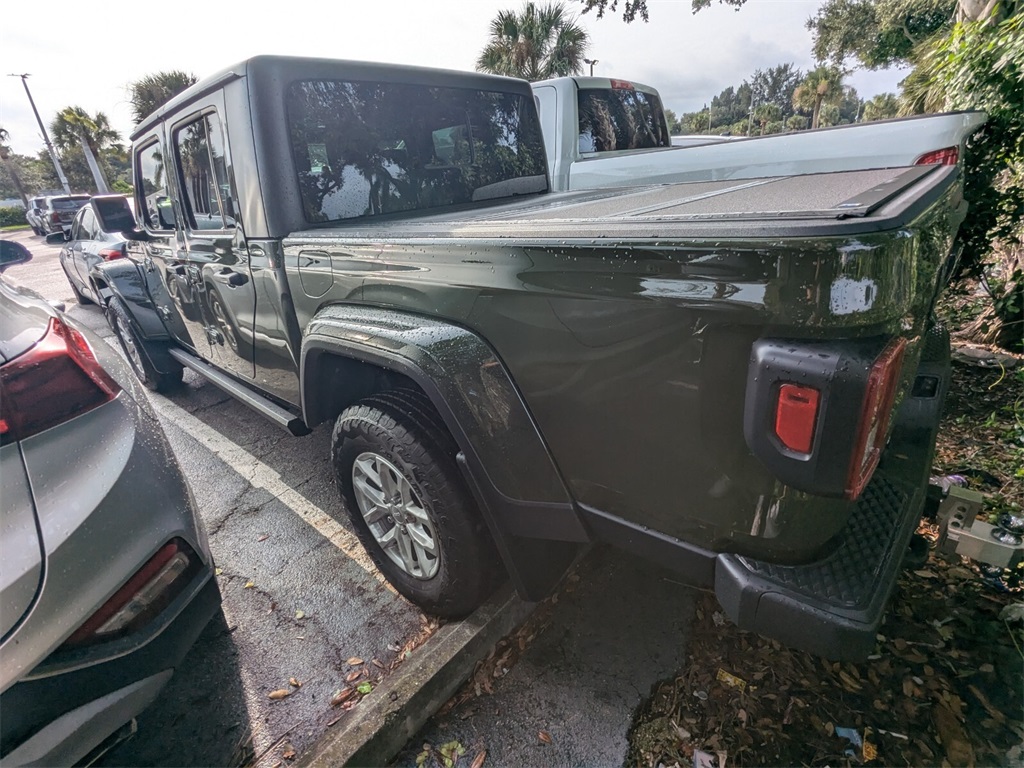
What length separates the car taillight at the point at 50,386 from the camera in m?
1.38

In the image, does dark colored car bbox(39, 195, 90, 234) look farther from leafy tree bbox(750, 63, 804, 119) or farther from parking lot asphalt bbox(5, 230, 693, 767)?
leafy tree bbox(750, 63, 804, 119)

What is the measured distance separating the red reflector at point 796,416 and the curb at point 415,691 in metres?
1.43

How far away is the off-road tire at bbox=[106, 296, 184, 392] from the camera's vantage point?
4.54 metres

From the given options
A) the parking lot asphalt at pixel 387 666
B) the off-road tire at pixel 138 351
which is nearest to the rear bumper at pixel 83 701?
the parking lot asphalt at pixel 387 666

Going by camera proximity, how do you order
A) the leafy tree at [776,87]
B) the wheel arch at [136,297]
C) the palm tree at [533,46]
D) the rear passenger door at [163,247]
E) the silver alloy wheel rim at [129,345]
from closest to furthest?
1. the rear passenger door at [163,247]
2. the wheel arch at [136,297]
3. the silver alloy wheel rim at [129,345]
4. the palm tree at [533,46]
5. the leafy tree at [776,87]

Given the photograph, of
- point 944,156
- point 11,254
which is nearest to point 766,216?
point 11,254

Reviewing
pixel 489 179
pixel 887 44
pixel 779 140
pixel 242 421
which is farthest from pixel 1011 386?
pixel 887 44

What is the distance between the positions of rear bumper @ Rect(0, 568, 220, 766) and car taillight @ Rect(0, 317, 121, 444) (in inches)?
24.9

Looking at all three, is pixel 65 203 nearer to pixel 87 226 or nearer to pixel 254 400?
pixel 87 226

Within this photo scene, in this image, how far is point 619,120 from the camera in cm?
554

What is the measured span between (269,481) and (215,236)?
1544mm

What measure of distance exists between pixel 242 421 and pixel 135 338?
4.29ft

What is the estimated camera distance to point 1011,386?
3.63 m

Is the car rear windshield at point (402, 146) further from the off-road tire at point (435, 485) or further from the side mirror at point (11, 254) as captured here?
the side mirror at point (11, 254)
